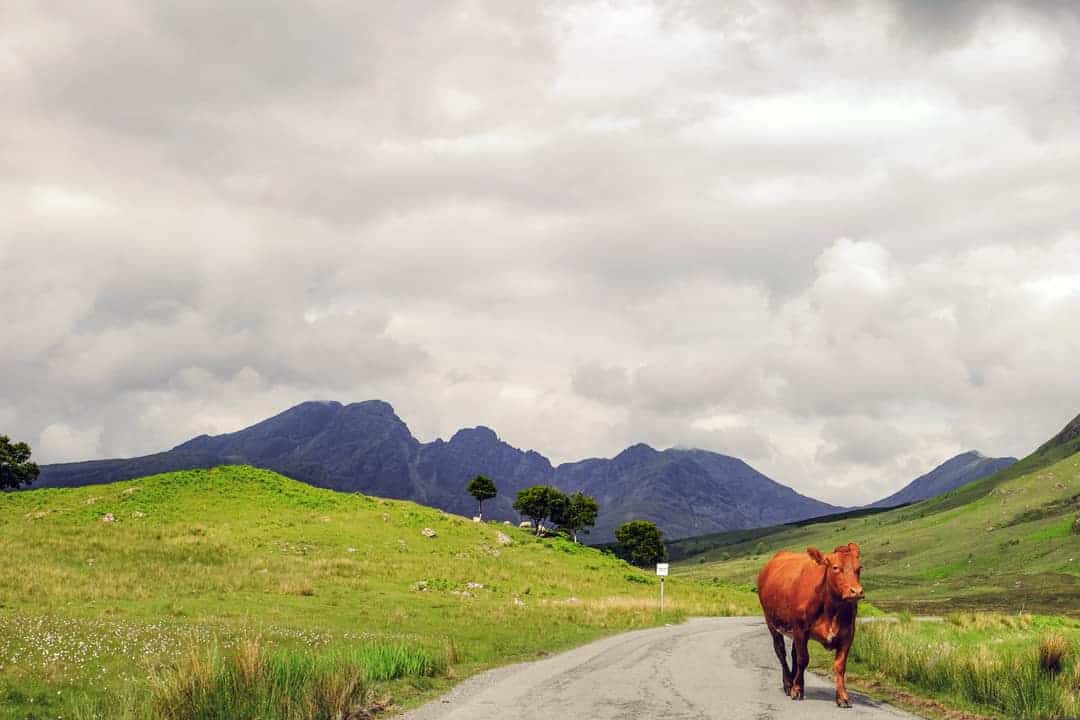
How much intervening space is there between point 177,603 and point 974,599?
337ft

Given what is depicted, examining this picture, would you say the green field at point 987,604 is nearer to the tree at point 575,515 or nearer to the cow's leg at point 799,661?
Answer: the cow's leg at point 799,661

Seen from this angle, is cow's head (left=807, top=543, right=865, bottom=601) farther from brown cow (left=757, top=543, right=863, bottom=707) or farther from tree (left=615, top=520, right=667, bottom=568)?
tree (left=615, top=520, right=667, bottom=568)

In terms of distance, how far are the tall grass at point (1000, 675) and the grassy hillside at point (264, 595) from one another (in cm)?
1241

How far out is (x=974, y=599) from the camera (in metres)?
101

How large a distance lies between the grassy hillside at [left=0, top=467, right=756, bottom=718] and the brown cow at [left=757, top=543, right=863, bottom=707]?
8.71 m

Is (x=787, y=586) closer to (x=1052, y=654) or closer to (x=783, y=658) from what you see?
(x=783, y=658)

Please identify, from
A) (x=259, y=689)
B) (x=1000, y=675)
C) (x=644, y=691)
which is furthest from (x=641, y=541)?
(x=259, y=689)

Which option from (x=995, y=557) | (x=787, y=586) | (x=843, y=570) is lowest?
(x=995, y=557)

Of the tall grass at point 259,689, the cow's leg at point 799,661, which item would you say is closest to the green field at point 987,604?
the cow's leg at point 799,661

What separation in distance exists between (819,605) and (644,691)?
16.1ft

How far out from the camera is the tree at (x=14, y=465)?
4102 inches

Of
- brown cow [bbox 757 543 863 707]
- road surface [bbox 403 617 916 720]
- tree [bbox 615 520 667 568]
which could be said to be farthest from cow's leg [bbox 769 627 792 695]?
tree [bbox 615 520 667 568]

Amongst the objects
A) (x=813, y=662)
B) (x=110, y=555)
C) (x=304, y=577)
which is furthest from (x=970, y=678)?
(x=110, y=555)

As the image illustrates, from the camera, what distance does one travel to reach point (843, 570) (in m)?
14.6
